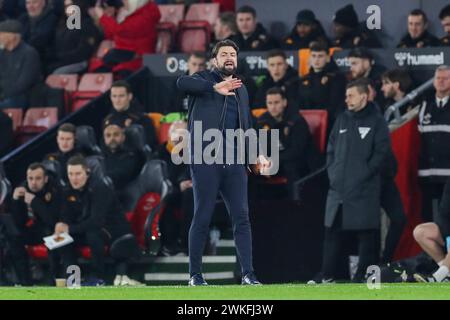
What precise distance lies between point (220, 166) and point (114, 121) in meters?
5.35

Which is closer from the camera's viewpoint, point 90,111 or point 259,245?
point 259,245

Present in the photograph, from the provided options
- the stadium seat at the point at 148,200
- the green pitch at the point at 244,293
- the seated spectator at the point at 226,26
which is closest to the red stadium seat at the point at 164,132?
the stadium seat at the point at 148,200

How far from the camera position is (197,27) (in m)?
20.2

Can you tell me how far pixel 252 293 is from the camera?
485 inches

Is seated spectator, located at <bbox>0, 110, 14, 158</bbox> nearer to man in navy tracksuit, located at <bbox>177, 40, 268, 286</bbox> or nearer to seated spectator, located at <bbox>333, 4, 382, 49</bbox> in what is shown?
seated spectator, located at <bbox>333, 4, 382, 49</bbox>

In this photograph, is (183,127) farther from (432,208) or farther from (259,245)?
(432,208)

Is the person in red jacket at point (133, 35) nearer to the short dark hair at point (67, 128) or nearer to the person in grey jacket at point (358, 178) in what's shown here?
the short dark hair at point (67, 128)

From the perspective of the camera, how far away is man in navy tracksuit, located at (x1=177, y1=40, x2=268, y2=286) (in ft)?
43.2

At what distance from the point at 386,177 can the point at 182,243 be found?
2.65 meters

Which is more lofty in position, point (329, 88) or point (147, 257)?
point (329, 88)

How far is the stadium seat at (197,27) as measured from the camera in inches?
792

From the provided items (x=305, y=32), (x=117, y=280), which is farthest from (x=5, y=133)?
(x=305, y=32)
